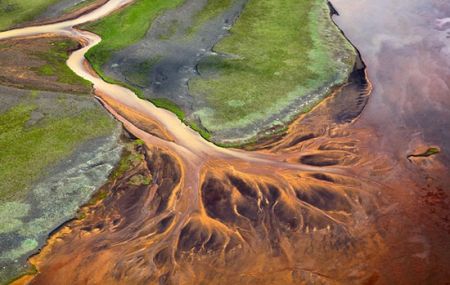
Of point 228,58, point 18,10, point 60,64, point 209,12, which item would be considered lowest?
point 228,58

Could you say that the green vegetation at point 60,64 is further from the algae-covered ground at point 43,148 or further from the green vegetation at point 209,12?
the green vegetation at point 209,12

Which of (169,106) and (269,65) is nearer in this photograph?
(169,106)

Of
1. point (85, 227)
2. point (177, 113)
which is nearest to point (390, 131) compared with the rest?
point (177, 113)

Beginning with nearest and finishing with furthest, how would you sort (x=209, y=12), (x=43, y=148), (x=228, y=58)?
(x=43, y=148)
(x=228, y=58)
(x=209, y=12)

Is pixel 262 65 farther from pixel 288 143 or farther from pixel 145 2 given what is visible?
pixel 145 2

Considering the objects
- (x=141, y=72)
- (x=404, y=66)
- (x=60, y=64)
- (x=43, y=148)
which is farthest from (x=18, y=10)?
(x=404, y=66)

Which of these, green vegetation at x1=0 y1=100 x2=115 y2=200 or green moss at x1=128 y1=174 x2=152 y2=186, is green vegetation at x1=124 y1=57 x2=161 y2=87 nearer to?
green vegetation at x1=0 y1=100 x2=115 y2=200

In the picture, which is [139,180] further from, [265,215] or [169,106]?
[265,215]

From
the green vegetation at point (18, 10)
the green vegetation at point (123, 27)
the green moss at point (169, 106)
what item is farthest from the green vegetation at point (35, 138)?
the green vegetation at point (18, 10)
